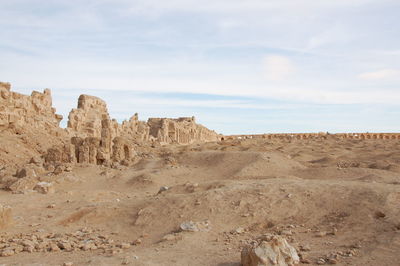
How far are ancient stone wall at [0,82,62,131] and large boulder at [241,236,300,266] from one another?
17920 millimetres

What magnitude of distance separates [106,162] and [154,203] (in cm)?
836

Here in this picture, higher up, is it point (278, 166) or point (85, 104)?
point (85, 104)

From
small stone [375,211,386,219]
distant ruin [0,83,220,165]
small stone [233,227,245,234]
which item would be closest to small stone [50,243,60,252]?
small stone [233,227,245,234]

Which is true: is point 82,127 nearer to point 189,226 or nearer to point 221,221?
point 221,221

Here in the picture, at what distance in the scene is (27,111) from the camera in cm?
2227

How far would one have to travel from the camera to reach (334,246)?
521cm

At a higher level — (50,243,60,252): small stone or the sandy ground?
the sandy ground

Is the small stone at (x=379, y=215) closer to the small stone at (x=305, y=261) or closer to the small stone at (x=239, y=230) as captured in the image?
the small stone at (x=305, y=261)

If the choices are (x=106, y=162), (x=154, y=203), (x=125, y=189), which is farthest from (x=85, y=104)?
(x=154, y=203)

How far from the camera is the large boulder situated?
14.4ft

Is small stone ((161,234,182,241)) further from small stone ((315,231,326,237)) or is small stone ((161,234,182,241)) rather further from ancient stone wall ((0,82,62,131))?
ancient stone wall ((0,82,62,131))

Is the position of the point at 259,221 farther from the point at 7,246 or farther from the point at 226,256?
the point at 7,246

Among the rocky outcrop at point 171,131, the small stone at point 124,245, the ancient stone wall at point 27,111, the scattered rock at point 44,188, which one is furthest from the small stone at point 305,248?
the rocky outcrop at point 171,131

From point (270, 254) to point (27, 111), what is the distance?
20.8m
